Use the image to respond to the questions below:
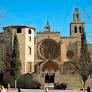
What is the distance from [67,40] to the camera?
251 feet

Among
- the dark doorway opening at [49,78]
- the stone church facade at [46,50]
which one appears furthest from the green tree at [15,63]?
the dark doorway opening at [49,78]

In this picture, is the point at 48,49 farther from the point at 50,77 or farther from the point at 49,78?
the point at 49,78

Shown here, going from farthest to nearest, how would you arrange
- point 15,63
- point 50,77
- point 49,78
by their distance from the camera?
1. point 50,77
2. point 49,78
3. point 15,63

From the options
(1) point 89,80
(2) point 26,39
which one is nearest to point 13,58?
(2) point 26,39

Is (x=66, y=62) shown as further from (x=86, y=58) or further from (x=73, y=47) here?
(x=86, y=58)

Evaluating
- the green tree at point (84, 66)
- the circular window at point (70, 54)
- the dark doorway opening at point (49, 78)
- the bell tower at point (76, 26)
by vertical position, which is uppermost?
the bell tower at point (76, 26)

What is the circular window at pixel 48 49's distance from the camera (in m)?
75.7

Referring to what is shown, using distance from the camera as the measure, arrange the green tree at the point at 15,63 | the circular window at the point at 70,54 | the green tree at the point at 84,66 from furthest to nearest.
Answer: the circular window at the point at 70,54
the green tree at the point at 84,66
the green tree at the point at 15,63

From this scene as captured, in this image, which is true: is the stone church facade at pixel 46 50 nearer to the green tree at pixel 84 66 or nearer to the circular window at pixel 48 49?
the circular window at pixel 48 49

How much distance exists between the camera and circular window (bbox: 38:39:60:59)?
75688 mm

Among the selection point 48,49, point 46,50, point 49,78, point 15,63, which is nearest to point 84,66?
point 49,78

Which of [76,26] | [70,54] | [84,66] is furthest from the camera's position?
[76,26]

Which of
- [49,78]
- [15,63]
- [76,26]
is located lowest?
[49,78]

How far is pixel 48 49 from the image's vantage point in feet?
250
